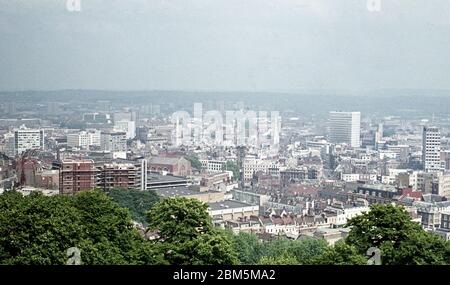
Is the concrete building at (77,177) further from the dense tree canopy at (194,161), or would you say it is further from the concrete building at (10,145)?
the dense tree canopy at (194,161)

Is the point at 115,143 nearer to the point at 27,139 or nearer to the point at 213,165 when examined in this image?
the point at 27,139

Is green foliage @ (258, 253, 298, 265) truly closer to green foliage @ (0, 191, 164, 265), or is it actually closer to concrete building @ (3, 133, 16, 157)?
green foliage @ (0, 191, 164, 265)

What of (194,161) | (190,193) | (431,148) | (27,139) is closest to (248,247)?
(190,193)

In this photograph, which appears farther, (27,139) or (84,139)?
(84,139)

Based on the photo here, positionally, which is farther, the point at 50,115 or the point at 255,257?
the point at 255,257

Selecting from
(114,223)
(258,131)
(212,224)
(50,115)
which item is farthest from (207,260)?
(50,115)
